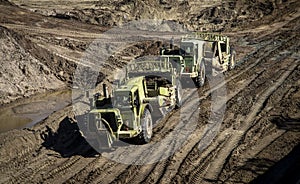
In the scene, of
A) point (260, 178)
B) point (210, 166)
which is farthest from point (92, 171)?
point (260, 178)

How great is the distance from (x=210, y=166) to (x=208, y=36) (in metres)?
10.4

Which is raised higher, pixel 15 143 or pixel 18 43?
pixel 18 43

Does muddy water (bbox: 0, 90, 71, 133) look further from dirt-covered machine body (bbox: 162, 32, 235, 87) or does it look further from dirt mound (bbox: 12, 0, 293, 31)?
dirt mound (bbox: 12, 0, 293, 31)

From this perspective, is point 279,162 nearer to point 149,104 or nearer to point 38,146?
point 149,104

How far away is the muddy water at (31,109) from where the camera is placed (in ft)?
51.8

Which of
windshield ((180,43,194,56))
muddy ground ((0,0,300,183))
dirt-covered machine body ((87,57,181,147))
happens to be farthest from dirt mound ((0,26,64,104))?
windshield ((180,43,194,56))

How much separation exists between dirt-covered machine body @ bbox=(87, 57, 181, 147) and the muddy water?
474 centimetres

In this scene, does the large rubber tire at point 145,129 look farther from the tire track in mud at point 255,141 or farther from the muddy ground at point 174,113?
the tire track in mud at point 255,141

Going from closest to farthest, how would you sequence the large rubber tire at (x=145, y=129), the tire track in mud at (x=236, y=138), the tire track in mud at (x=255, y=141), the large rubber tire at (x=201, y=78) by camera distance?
the tire track in mud at (x=236, y=138), the tire track in mud at (x=255, y=141), the large rubber tire at (x=145, y=129), the large rubber tire at (x=201, y=78)

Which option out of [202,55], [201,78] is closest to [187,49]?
[202,55]

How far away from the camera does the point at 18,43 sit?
20.1m

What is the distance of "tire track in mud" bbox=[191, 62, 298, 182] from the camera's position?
1079 centimetres

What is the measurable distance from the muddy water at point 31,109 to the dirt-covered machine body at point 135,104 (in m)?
4.74

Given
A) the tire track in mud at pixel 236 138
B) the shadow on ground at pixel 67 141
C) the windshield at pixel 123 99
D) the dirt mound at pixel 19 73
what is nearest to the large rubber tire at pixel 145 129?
the windshield at pixel 123 99
